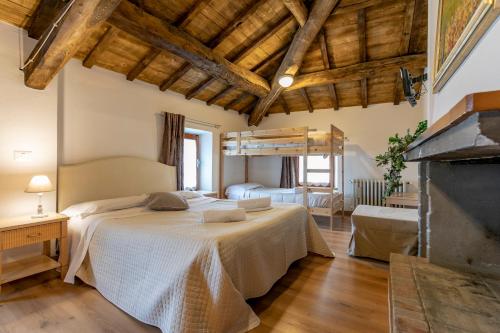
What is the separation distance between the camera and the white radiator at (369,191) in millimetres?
5164

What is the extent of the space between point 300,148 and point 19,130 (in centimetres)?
389

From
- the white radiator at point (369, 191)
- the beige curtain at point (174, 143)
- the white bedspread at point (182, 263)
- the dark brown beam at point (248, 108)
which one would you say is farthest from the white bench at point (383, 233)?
the dark brown beam at point (248, 108)

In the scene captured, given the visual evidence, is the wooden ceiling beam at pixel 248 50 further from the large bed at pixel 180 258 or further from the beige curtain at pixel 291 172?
the beige curtain at pixel 291 172

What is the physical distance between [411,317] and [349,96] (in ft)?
17.6

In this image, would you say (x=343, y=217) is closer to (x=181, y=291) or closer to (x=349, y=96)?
(x=349, y=96)

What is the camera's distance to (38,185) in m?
2.37

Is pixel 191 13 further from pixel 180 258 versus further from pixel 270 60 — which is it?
pixel 180 258

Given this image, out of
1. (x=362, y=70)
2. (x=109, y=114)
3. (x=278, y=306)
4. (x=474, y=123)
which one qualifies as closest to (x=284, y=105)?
(x=362, y=70)

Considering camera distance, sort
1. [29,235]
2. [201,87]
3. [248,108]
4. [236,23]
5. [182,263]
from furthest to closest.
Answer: [248,108] < [201,87] < [236,23] < [29,235] < [182,263]

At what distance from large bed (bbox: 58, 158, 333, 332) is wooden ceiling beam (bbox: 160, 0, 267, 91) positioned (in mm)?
1941

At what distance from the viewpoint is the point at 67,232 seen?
2.53 m

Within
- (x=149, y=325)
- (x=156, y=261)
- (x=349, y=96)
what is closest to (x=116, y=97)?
(x=156, y=261)

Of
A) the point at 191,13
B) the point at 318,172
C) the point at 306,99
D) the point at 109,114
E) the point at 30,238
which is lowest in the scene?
the point at 30,238

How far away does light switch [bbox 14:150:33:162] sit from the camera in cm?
252
